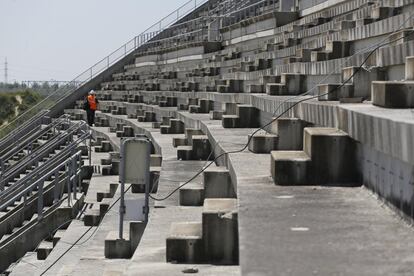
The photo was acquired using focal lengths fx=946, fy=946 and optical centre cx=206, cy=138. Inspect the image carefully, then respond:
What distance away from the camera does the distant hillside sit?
6069 centimetres

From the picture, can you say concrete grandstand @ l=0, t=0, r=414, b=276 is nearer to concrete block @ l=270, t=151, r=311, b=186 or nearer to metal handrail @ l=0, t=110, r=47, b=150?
concrete block @ l=270, t=151, r=311, b=186

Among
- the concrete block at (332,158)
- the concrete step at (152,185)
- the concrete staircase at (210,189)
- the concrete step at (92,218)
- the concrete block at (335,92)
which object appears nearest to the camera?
the concrete block at (332,158)

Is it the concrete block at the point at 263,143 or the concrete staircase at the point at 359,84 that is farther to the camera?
the concrete block at the point at 263,143

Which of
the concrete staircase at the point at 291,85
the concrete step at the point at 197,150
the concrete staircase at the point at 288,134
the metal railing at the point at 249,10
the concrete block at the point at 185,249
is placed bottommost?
the concrete block at the point at 185,249

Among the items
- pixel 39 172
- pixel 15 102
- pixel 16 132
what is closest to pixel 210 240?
pixel 39 172

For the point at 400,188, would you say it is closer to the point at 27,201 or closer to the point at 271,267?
the point at 271,267

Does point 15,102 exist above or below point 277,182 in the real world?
above

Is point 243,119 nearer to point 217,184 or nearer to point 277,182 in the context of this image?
point 217,184

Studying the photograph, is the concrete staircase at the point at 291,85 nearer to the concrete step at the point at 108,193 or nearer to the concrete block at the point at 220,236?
the concrete step at the point at 108,193

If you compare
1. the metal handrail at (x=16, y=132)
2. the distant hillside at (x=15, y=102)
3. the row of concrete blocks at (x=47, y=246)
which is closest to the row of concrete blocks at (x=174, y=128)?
the row of concrete blocks at (x=47, y=246)

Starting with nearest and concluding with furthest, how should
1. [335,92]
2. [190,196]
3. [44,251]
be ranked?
1. [190,196]
2. [335,92]
3. [44,251]

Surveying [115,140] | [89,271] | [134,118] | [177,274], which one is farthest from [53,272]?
[134,118]

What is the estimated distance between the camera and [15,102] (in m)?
62.7

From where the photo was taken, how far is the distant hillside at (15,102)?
199ft
